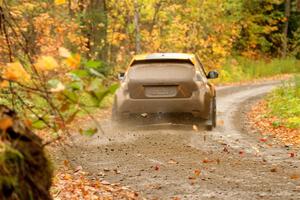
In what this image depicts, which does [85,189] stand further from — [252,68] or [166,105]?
[252,68]

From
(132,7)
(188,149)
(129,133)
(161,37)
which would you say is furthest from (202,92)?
(161,37)

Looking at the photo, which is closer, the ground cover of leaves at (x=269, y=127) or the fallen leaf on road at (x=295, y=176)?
the fallen leaf on road at (x=295, y=176)

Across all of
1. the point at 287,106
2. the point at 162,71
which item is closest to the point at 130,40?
the point at 287,106

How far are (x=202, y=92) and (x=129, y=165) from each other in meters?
4.17

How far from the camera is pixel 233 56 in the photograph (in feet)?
133

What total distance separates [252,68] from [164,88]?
2517cm

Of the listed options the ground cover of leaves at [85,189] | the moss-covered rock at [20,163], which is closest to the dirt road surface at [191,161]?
→ the ground cover of leaves at [85,189]

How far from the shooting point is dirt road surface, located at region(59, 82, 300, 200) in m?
7.57

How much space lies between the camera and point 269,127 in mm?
14312

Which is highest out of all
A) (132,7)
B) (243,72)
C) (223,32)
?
(132,7)

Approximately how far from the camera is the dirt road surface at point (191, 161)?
7.57 m

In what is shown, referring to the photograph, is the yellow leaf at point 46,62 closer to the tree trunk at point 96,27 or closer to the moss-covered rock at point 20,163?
the moss-covered rock at point 20,163

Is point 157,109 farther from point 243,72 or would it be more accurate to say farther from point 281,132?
point 243,72

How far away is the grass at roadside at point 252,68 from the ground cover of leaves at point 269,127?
48.1 ft
